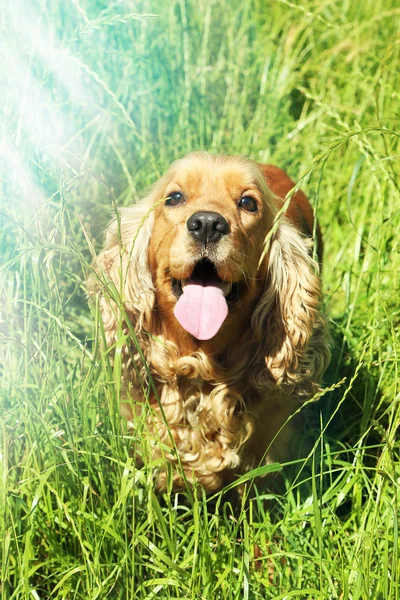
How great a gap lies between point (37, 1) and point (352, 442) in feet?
8.09

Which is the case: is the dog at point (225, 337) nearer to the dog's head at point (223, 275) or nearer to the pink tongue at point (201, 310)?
the dog's head at point (223, 275)

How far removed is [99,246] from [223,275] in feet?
4.18

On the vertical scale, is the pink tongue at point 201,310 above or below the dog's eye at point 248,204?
below

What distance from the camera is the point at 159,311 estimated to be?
106 inches

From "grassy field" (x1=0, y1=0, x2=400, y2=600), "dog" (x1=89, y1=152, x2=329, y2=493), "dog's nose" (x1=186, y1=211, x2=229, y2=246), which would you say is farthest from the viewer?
"dog" (x1=89, y1=152, x2=329, y2=493)

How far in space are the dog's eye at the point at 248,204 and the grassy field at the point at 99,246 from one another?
273 mm

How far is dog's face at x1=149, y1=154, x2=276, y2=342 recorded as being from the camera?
2.37 metres

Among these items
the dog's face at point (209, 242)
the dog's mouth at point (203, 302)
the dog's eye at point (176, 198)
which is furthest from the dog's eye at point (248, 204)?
the dog's mouth at point (203, 302)

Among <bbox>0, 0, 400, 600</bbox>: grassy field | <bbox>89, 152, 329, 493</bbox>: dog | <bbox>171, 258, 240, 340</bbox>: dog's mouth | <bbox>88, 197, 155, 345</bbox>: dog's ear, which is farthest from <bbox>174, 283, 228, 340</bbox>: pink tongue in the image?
<bbox>0, 0, 400, 600</bbox>: grassy field

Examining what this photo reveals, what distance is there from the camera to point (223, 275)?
7.84 feet

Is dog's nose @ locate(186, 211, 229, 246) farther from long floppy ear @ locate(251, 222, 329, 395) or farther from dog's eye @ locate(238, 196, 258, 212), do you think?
long floppy ear @ locate(251, 222, 329, 395)

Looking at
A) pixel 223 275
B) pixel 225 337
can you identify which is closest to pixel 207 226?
pixel 223 275

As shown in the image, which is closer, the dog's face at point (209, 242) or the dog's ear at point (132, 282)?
the dog's face at point (209, 242)

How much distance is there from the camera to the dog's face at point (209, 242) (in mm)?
2365
